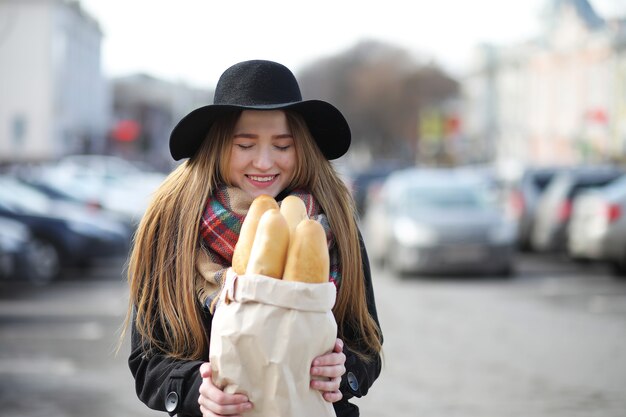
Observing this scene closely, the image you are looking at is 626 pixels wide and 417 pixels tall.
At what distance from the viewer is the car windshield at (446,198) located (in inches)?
647

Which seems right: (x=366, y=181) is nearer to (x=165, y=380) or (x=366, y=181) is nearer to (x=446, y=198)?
(x=446, y=198)

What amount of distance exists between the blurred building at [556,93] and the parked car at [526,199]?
76.1 ft

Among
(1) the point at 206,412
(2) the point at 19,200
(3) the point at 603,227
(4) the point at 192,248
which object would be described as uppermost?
(4) the point at 192,248

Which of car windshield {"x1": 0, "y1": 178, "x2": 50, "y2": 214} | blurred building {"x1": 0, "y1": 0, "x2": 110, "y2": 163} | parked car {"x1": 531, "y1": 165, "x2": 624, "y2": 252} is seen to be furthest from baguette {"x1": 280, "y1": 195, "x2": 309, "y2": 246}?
blurred building {"x1": 0, "y1": 0, "x2": 110, "y2": 163}

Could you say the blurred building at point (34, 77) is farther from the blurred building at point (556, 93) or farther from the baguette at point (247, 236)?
the baguette at point (247, 236)

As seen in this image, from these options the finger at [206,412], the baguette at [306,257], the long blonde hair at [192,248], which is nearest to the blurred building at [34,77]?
the long blonde hair at [192,248]

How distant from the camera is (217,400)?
2.41 metres

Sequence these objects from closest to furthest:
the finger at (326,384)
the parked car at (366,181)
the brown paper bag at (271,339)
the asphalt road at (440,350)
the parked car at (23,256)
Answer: the brown paper bag at (271,339)
the finger at (326,384)
the asphalt road at (440,350)
the parked car at (23,256)
the parked car at (366,181)

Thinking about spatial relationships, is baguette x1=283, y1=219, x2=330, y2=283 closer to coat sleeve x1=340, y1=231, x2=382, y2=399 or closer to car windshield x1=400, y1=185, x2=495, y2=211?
coat sleeve x1=340, y1=231, x2=382, y2=399

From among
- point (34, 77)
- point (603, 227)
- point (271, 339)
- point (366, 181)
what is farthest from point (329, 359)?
point (34, 77)

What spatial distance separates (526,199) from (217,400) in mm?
18958

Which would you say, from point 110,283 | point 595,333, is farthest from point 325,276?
point 110,283

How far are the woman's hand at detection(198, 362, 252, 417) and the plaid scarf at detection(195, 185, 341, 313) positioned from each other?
0.82ft

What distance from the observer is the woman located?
8.96 ft
